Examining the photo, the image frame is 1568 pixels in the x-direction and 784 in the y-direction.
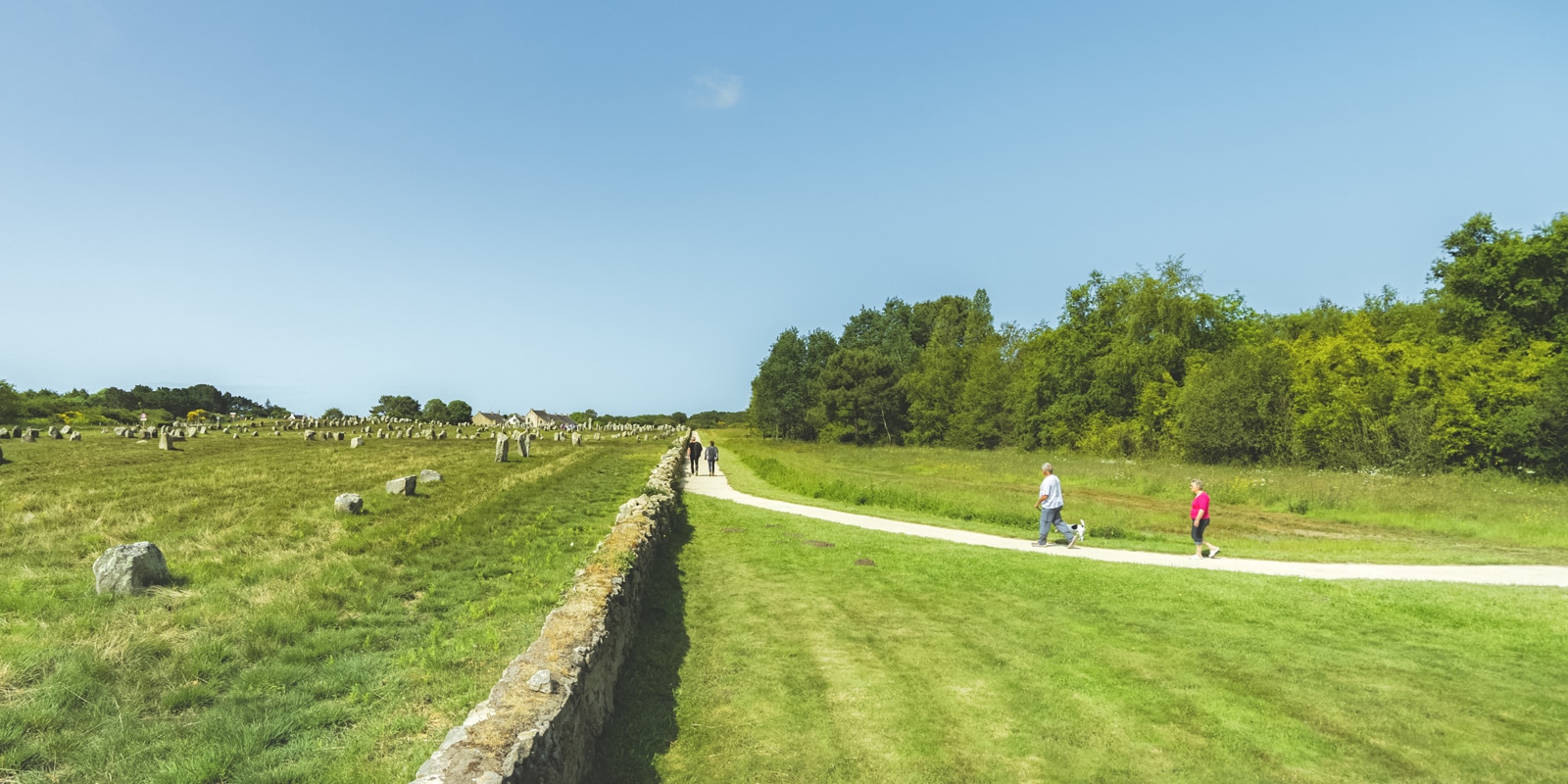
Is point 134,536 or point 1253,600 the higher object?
point 134,536

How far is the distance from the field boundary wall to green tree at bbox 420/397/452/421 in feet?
342

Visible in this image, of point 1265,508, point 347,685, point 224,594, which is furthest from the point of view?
point 1265,508

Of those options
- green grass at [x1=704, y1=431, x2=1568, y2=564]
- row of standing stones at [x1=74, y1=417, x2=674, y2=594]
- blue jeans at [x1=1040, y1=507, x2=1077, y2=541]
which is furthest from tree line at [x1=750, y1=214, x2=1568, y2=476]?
row of standing stones at [x1=74, y1=417, x2=674, y2=594]

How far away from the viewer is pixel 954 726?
19.5ft

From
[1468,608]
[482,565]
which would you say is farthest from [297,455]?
[1468,608]

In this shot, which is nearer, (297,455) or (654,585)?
(654,585)

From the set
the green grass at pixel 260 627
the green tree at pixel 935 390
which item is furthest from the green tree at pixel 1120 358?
the green grass at pixel 260 627

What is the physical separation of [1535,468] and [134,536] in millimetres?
48120

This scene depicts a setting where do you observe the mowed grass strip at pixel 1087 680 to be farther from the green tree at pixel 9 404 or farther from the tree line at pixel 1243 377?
the green tree at pixel 9 404

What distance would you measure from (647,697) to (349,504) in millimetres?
10978

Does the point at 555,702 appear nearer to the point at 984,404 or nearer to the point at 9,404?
the point at 984,404

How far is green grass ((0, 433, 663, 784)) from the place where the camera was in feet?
14.6

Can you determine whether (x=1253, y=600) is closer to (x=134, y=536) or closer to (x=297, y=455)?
(x=134, y=536)

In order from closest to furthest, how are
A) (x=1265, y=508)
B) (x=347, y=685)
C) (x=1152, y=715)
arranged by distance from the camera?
1. (x=347, y=685)
2. (x=1152, y=715)
3. (x=1265, y=508)
